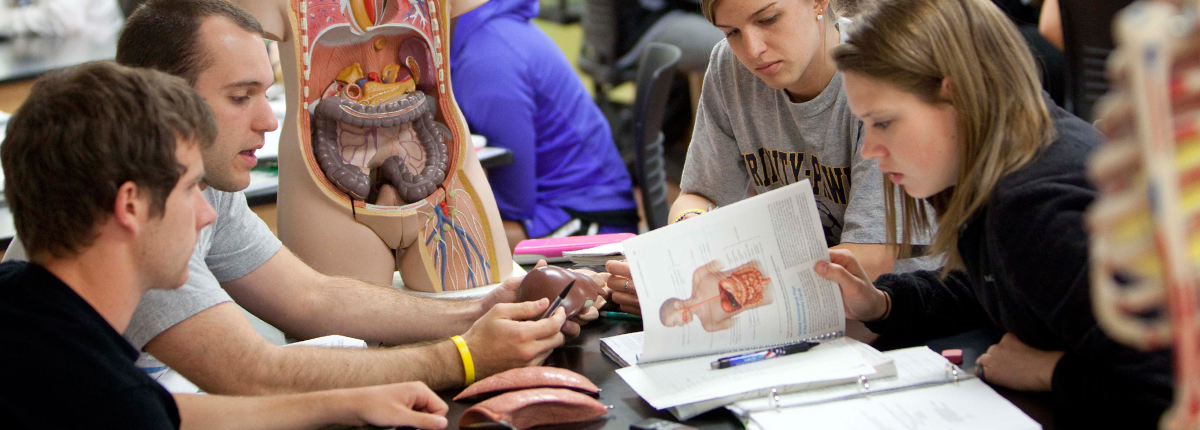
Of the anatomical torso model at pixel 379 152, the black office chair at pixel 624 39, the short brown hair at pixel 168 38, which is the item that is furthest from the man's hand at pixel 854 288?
the black office chair at pixel 624 39

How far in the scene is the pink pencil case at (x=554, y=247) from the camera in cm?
173

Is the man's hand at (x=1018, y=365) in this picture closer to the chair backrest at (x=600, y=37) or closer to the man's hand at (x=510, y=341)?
the man's hand at (x=510, y=341)

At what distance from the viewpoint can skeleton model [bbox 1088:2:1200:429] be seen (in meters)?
0.46

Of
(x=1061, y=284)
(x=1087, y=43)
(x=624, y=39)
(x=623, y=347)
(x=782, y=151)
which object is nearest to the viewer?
(x=1061, y=284)

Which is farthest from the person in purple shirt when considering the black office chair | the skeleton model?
the skeleton model

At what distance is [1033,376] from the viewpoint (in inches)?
40.4

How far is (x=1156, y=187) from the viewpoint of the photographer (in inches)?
18.2

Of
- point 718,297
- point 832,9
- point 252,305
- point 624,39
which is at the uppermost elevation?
point 832,9

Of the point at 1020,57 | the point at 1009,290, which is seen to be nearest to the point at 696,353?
the point at 1009,290

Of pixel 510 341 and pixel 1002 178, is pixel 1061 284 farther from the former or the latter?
pixel 510 341

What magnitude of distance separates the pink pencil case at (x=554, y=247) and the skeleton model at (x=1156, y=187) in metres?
1.23

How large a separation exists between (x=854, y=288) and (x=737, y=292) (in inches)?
6.5

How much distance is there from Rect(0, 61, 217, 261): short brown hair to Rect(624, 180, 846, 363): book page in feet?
A: 1.76

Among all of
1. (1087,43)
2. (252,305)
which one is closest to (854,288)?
(252,305)
